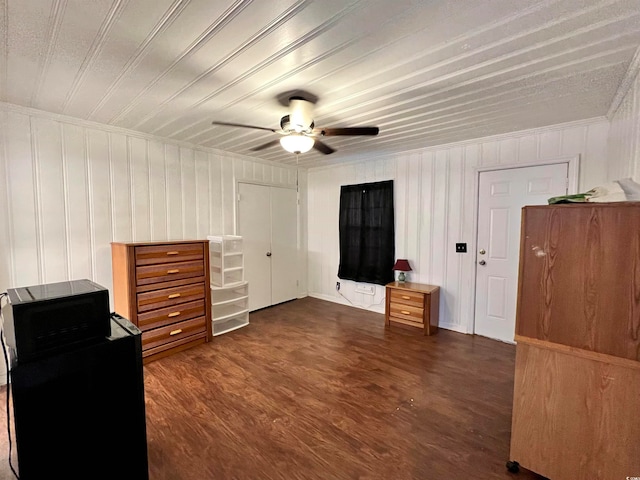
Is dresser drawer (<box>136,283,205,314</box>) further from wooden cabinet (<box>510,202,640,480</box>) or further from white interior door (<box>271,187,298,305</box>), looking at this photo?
wooden cabinet (<box>510,202,640,480</box>)

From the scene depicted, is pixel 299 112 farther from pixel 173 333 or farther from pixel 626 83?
pixel 173 333

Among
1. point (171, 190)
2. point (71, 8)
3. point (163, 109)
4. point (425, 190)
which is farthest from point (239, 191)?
point (71, 8)

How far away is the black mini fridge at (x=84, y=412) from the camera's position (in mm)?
1141

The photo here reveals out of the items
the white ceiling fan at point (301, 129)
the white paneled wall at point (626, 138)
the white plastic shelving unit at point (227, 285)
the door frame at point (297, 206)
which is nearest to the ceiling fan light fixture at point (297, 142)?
the white ceiling fan at point (301, 129)

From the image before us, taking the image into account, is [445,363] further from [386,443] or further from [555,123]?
[555,123]

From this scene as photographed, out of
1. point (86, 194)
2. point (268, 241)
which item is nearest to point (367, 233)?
point (268, 241)

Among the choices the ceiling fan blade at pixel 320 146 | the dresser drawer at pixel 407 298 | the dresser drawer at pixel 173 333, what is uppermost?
the ceiling fan blade at pixel 320 146

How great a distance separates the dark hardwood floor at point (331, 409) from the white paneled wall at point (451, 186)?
764 millimetres

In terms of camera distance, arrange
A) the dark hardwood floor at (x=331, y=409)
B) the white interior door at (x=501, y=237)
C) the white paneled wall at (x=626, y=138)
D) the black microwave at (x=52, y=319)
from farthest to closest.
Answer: the white interior door at (x=501, y=237)
the white paneled wall at (x=626, y=138)
the dark hardwood floor at (x=331, y=409)
the black microwave at (x=52, y=319)

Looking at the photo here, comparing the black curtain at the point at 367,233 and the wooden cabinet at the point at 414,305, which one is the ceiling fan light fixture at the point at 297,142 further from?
Answer: the wooden cabinet at the point at 414,305

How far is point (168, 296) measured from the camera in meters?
3.06

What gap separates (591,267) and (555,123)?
2296 mm

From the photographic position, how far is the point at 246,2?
1.30m

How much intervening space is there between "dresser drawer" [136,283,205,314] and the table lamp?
8.39ft
